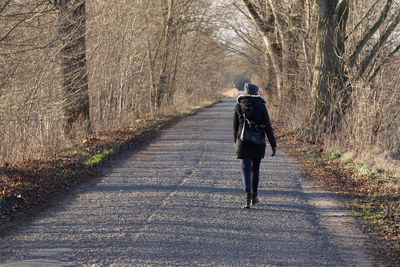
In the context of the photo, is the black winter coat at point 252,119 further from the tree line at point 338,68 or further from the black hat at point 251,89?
the tree line at point 338,68

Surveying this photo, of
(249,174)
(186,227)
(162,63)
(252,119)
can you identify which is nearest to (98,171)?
(249,174)

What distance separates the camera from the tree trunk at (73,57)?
1174 centimetres

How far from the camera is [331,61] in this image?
15203 millimetres

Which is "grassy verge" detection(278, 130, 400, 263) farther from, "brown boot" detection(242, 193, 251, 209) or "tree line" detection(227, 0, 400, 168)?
"brown boot" detection(242, 193, 251, 209)

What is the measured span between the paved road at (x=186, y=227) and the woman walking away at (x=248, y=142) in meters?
0.33

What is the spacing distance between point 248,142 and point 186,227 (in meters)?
1.90

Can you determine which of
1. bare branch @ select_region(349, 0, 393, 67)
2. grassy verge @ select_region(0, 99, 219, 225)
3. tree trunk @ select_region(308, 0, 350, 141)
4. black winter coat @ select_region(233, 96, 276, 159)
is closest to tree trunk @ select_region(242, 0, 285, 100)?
tree trunk @ select_region(308, 0, 350, 141)

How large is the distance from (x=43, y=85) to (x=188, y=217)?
6.45 meters

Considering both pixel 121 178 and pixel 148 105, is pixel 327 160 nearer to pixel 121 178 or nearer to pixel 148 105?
pixel 121 178

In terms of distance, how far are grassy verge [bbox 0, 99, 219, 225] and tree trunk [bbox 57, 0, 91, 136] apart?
3.18 feet

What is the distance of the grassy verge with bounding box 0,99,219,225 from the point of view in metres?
7.45

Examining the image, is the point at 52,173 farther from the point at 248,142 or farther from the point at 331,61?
the point at 331,61

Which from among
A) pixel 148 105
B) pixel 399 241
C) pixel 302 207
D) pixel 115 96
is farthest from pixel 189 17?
pixel 399 241

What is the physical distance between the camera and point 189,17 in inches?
1089
